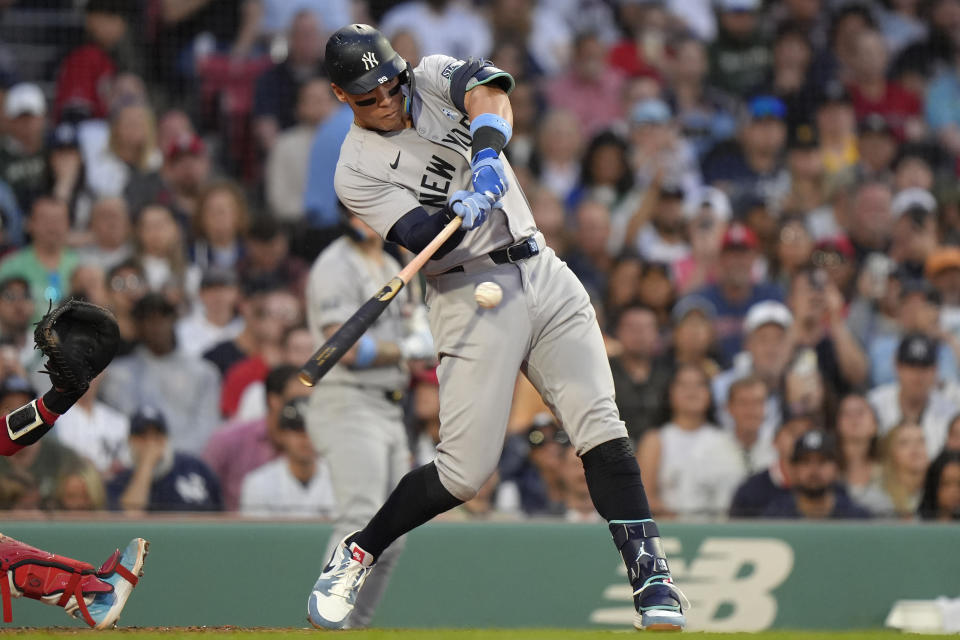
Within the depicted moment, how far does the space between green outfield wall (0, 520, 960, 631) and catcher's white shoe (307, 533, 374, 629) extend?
77.5 inches

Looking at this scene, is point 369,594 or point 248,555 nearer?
point 369,594

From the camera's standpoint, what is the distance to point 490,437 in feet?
15.0

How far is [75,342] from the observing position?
460cm

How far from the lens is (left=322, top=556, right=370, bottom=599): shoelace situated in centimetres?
473

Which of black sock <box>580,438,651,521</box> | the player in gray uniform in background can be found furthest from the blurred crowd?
black sock <box>580,438,651,521</box>

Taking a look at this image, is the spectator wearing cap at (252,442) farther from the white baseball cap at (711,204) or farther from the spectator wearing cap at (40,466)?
the white baseball cap at (711,204)

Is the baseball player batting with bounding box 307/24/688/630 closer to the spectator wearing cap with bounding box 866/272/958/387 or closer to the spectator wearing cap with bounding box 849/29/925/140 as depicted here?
the spectator wearing cap with bounding box 866/272/958/387

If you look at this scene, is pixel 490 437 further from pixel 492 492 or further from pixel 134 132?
pixel 134 132

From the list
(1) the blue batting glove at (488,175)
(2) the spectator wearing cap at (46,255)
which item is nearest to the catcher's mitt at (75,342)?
(1) the blue batting glove at (488,175)

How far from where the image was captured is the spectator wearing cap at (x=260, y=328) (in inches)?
323

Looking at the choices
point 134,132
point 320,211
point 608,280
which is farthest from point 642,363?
point 134,132

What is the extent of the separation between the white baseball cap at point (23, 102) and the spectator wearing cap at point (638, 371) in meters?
4.09

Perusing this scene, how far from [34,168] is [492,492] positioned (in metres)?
3.83

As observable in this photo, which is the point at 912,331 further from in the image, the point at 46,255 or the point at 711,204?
the point at 46,255
